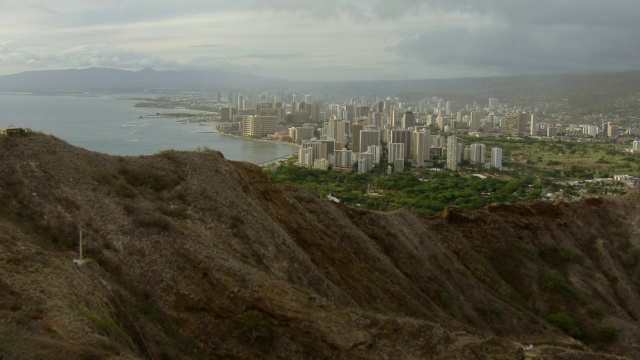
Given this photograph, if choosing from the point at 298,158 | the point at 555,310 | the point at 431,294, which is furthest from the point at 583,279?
the point at 298,158

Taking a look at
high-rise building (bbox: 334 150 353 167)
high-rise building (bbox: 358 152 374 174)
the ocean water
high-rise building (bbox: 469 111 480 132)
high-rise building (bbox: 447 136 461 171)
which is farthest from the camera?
high-rise building (bbox: 469 111 480 132)

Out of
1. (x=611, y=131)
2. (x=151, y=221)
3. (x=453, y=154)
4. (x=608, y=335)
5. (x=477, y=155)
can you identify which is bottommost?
(x=608, y=335)

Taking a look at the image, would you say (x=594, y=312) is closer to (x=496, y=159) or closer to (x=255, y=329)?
(x=255, y=329)

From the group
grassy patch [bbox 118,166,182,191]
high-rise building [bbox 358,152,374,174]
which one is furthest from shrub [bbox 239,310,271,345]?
high-rise building [bbox 358,152,374,174]

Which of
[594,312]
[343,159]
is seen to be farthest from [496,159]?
[594,312]

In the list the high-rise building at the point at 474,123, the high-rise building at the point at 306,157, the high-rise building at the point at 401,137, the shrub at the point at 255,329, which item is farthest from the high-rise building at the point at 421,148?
the shrub at the point at 255,329

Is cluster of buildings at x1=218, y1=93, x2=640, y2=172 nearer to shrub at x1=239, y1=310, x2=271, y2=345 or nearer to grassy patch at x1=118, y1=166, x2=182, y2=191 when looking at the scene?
grassy patch at x1=118, y1=166, x2=182, y2=191

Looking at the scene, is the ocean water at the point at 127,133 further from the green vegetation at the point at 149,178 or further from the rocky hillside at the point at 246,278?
the green vegetation at the point at 149,178
